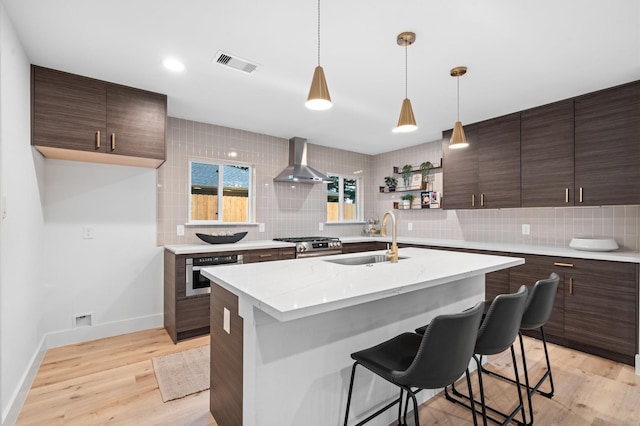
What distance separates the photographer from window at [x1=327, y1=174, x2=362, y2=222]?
5.36m

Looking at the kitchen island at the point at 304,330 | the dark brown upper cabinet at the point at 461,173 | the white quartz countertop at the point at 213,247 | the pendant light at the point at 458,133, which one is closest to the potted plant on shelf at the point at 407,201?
the dark brown upper cabinet at the point at 461,173

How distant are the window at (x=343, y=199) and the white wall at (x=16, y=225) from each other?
377 centimetres

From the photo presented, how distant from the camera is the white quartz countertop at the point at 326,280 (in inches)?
47.8

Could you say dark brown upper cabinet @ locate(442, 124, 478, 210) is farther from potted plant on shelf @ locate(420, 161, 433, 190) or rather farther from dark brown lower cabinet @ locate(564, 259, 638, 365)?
dark brown lower cabinet @ locate(564, 259, 638, 365)

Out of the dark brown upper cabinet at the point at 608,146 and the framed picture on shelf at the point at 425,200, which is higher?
the dark brown upper cabinet at the point at 608,146

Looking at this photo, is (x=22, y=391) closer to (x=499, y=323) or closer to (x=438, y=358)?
(x=438, y=358)

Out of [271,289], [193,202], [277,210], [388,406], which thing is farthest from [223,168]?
[388,406]

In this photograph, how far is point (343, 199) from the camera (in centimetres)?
555

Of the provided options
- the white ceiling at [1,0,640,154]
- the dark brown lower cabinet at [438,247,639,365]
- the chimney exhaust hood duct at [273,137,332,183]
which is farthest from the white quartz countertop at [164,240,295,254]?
the dark brown lower cabinet at [438,247,639,365]

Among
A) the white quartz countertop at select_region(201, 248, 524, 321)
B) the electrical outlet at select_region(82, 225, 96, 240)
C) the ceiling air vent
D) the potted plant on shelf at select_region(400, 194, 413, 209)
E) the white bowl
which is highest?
the ceiling air vent

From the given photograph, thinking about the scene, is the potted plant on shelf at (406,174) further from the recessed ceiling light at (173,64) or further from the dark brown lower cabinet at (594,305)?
the recessed ceiling light at (173,64)

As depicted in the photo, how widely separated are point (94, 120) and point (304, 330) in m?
2.56

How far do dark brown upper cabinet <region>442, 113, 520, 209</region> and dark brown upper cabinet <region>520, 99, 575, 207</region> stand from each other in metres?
0.09

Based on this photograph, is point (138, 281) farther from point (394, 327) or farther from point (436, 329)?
point (436, 329)
